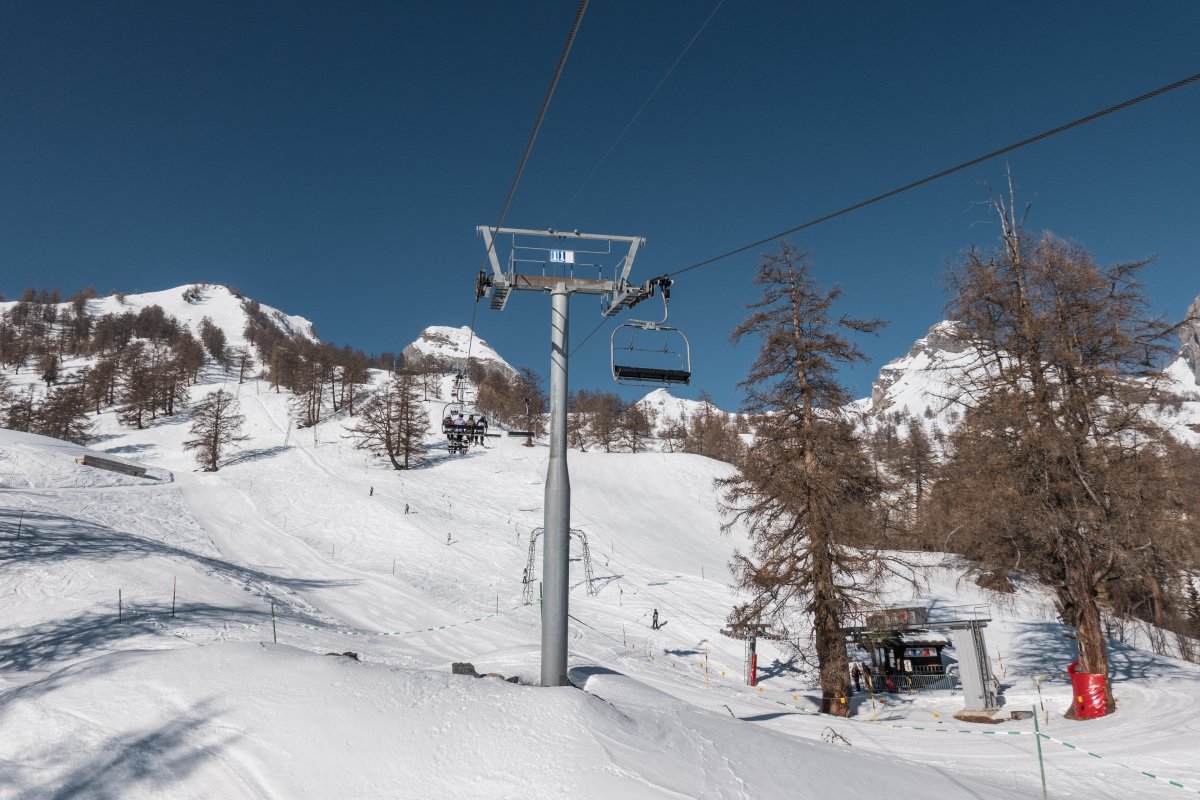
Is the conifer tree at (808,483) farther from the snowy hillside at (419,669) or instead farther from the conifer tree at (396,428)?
the conifer tree at (396,428)

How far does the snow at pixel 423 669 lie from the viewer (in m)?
4.75

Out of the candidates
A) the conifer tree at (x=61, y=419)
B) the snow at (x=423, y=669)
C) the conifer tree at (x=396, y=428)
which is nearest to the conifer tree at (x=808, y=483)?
the snow at (x=423, y=669)

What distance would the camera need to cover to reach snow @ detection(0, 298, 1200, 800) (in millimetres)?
4754

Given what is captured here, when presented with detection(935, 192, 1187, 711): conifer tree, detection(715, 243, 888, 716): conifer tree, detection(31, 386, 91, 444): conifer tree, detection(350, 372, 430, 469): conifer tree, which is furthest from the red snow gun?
detection(31, 386, 91, 444): conifer tree

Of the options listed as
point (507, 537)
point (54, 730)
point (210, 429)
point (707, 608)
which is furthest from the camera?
point (210, 429)

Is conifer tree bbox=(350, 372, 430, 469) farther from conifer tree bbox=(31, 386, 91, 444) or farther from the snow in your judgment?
conifer tree bbox=(31, 386, 91, 444)

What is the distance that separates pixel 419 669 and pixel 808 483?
35.6 ft

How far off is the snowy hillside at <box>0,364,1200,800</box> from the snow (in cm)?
4

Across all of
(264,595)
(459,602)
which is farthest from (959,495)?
(264,595)

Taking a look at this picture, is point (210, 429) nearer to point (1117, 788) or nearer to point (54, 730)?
point (54, 730)

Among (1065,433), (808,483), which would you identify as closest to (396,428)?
(808,483)

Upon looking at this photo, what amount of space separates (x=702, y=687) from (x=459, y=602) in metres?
11.7

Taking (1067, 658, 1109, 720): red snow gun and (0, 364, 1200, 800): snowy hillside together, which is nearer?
(0, 364, 1200, 800): snowy hillside

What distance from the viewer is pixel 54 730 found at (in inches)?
184
